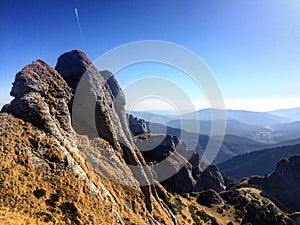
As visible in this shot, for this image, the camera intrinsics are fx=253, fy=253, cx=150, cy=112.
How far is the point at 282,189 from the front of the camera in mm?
172750

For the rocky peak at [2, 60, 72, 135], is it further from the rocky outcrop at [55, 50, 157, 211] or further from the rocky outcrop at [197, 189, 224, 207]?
the rocky outcrop at [197, 189, 224, 207]

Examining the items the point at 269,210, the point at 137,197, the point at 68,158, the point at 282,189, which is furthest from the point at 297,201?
the point at 68,158

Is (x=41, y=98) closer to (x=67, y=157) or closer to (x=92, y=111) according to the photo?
(x=67, y=157)

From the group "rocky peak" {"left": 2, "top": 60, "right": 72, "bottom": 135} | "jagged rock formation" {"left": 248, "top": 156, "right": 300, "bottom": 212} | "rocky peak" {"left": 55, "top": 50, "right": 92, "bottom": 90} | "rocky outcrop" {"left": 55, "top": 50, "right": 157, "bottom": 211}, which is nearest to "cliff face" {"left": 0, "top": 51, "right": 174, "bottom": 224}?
"rocky peak" {"left": 2, "top": 60, "right": 72, "bottom": 135}

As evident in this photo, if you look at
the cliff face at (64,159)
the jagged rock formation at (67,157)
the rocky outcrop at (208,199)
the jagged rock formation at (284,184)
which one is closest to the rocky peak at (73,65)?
the jagged rock formation at (67,157)

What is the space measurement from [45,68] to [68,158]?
71.1 feet

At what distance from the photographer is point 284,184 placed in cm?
17512

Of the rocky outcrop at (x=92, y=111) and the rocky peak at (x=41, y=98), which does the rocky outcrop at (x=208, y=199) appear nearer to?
the rocky outcrop at (x=92, y=111)

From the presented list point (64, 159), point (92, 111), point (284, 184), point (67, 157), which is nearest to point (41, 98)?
point (67, 157)

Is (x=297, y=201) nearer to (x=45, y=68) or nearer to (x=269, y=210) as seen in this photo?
(x=269, y=210)

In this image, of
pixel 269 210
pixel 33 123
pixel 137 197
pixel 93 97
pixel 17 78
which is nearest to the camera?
pixel 33 123

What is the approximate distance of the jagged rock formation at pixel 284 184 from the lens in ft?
533

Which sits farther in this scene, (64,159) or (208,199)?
(208,199)

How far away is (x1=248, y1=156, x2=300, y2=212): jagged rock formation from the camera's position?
162m
